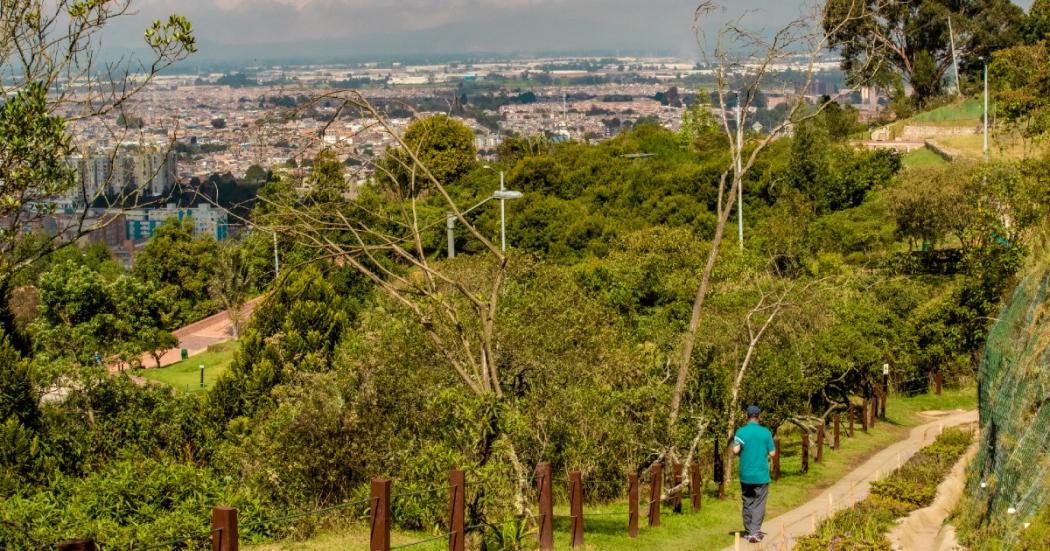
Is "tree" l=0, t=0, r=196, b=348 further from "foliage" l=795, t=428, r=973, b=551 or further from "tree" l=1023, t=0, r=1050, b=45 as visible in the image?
"tree" l=1023, t=0, r=1050, b=45

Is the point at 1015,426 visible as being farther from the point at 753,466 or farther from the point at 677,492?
the point at 677,492

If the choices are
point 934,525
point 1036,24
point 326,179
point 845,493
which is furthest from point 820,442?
point 1036,24

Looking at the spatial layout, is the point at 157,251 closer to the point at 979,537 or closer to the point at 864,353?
the point at 864,353

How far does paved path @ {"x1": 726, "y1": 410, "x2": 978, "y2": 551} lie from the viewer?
11.6 meters

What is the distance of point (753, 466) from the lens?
35.3ft

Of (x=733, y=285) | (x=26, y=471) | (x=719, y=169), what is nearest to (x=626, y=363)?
(x=26, y=471)

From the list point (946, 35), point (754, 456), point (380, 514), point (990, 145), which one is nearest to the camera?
point (380, 514)

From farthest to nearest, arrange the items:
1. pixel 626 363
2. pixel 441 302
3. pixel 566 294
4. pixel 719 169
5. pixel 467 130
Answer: pixel 467 130 → pixel 719 169 → pixel 566 294 → pixel 626 363 → pixel 441 302

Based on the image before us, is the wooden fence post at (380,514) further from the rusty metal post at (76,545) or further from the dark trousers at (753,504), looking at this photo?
the dark trousers at (753,504)

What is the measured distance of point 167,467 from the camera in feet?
42.4

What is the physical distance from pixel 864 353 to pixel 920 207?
601 inches

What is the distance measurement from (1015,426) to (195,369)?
32145 mm

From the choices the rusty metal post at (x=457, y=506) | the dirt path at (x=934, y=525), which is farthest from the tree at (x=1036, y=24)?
the rusty metal post at (x=457, y=506)

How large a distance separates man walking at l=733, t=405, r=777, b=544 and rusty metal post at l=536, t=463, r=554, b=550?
1.75m
